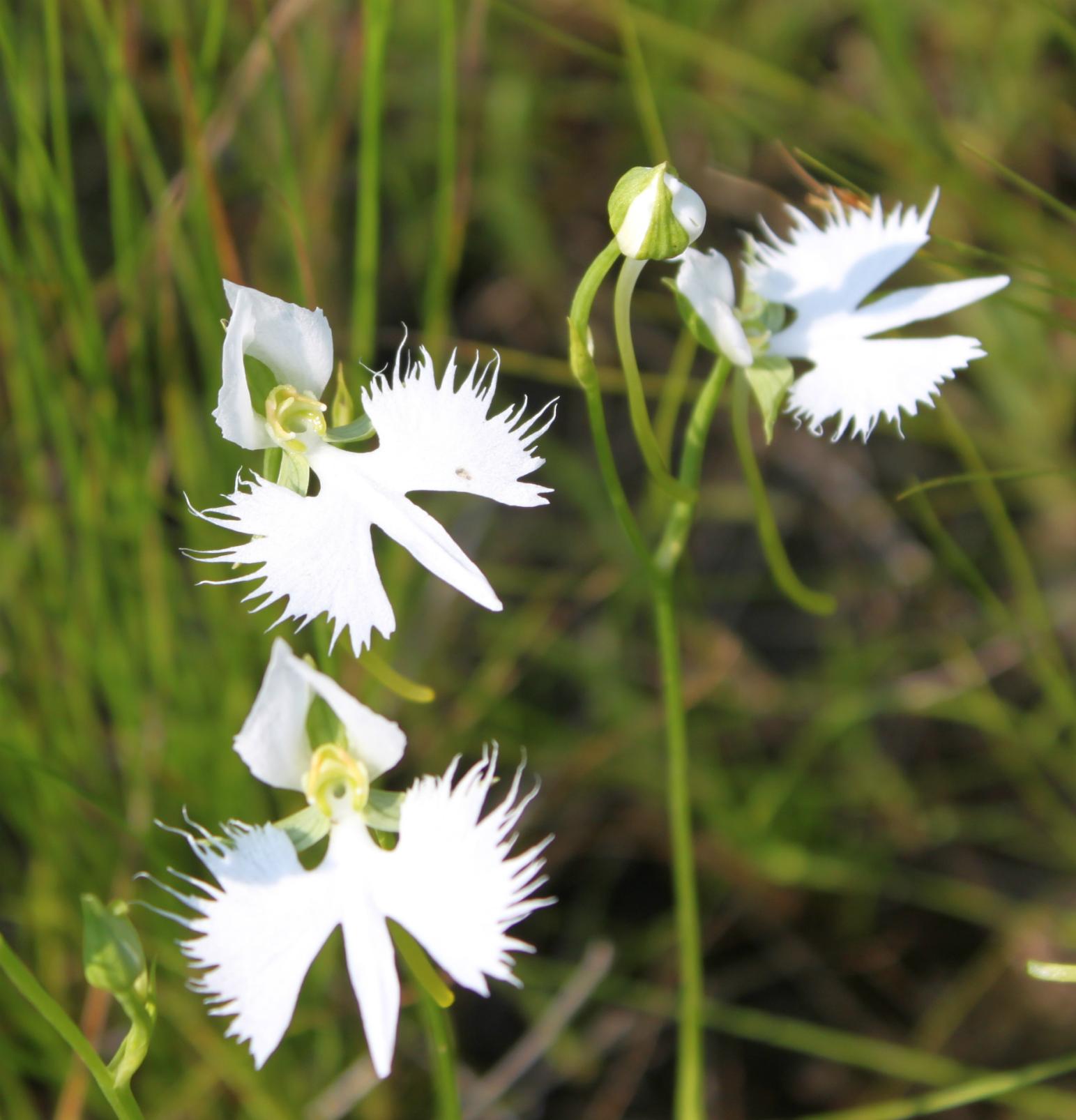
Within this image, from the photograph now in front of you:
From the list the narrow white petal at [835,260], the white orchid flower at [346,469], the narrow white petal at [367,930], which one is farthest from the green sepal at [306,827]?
the narrow white petal at [835,260]

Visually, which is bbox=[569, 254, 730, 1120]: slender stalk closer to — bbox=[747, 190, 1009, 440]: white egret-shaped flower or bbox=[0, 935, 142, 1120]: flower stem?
bbox=[747, 190, 1009, 440]: white egret-shaped flower

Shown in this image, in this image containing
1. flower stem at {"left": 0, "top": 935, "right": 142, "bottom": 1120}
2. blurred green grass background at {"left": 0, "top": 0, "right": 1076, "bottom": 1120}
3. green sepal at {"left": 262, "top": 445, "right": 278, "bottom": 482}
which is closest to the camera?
flower stem at {"left": 0, "top": 935, "right": 142, "bottom": 1120}

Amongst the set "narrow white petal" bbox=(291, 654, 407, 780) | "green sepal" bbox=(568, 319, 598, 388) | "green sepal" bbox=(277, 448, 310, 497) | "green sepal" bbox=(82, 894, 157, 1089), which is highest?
"green sepal" bbox=(568, 319, 598, 388)

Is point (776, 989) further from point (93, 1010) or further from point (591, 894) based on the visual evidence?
point (93, 1010)

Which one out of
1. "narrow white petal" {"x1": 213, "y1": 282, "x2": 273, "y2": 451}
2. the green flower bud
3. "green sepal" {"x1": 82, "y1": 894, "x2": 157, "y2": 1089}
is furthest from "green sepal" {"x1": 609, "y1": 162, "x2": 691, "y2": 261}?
"green sepal" {"x1": 82, "y1": 894, "x2": 157, "y2": 1089}

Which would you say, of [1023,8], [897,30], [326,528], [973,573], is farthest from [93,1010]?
[1023,8]

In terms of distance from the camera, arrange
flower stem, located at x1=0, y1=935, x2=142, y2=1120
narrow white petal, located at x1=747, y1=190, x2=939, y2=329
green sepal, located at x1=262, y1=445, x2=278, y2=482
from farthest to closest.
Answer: narrow white petal, located at x1=747, y1=190, x2=939, y2=329 < green sepal, located at x1=262, y1=445, x2=278, y2=482 < flower stem, located at x1=0, y1=935, x2=142, y2=1120

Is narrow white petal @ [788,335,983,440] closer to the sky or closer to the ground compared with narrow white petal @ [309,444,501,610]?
closer to the sky

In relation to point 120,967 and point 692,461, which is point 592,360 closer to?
point 692,461
